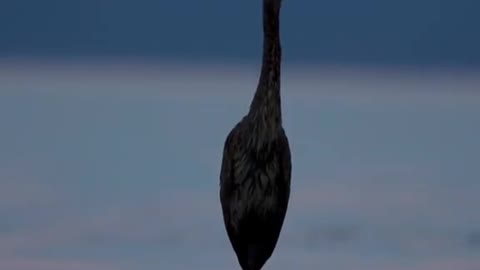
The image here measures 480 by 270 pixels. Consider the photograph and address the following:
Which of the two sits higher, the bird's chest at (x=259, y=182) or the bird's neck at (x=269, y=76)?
the bird's neck at (x=269, y=76)

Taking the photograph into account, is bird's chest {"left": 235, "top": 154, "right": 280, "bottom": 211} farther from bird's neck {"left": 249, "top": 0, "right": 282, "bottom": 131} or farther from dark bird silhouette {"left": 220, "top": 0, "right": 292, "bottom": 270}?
bird's neck {"left": 249, "top": 0, "right": 282, "bottom": 131}

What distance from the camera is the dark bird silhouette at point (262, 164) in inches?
198

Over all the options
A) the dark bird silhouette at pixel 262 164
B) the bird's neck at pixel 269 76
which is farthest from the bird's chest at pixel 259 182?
the bird's neck at pixel 269 76

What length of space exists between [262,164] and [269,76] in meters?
0.34

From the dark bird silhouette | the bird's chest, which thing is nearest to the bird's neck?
the dark bird silhouette

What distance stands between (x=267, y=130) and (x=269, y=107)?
0.29 feet

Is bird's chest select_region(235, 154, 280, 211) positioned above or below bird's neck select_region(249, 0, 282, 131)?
below

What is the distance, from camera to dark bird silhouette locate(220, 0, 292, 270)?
5.03 meters

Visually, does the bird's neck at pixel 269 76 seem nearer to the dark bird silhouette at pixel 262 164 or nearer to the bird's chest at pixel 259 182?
the dark bird silhouette at pixel 262 164

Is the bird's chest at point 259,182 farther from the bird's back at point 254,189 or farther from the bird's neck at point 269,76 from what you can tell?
the bird's neck at point 269,76

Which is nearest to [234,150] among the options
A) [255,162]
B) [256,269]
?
[255,162]

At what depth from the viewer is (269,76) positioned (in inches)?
198

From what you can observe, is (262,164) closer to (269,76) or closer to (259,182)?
(259,182)

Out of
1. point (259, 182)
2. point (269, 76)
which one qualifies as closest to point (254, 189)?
point (259, 182)
